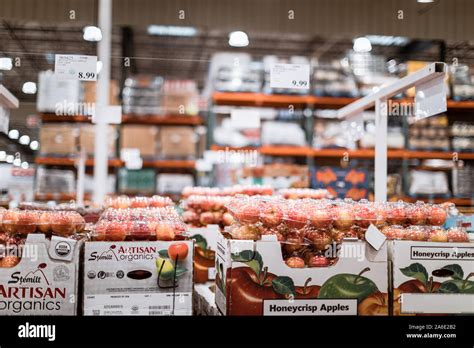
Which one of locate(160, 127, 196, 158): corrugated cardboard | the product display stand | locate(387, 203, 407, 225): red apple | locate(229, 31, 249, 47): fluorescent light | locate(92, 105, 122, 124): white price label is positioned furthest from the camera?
locate(160, 127, 196, 158): corrugated cardboard

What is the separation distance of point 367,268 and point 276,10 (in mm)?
2062

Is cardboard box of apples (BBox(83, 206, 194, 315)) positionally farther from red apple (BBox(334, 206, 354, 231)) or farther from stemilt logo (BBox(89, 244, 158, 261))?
red apple (BBox(334, 206, 354, 231))

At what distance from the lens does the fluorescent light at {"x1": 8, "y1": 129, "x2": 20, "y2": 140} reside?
2636mm

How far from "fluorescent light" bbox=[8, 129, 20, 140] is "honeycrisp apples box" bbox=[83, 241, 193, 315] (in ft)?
4.33

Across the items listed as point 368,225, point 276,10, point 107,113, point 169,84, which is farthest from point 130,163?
point 368,225

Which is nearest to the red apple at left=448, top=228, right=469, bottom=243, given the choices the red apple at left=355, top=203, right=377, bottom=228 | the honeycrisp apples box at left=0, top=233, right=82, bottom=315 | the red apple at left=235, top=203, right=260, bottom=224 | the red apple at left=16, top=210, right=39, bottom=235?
the red apple at left=355, top=203, right=377, bottom=228

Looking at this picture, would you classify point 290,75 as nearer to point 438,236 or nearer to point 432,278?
point 438,236

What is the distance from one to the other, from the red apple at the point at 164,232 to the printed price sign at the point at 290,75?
34.7 inches

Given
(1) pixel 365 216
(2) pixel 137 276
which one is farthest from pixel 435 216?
(2) pixel 137 276

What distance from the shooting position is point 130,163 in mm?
6301

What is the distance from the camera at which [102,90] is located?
14.9 ft
